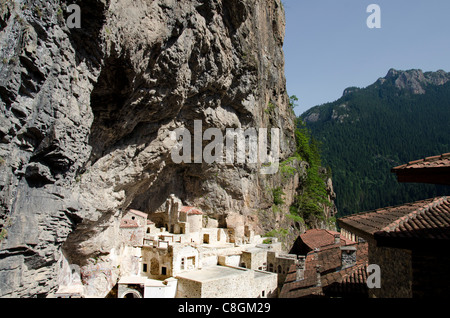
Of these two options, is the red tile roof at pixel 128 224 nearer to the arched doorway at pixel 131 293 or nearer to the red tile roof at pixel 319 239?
the arched doorway at pixel 131 293

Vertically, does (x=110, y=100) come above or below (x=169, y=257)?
above

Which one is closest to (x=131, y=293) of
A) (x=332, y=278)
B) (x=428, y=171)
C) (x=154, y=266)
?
(x=154, y=266)

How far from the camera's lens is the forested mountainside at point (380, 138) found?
84375mm

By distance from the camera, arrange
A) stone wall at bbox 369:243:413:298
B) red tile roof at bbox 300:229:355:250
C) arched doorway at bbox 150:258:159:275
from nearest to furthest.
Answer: stone wall at bbox 369:243:413:298
arched doorway at bbox 150:258:159:275
red tile roof at bbox 300:229:355:250

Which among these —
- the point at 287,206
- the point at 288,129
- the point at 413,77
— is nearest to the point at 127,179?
the point at 287,206

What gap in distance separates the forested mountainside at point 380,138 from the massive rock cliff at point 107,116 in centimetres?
5674

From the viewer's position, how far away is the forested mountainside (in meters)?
84.4

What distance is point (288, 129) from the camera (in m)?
Answer: 42.9
